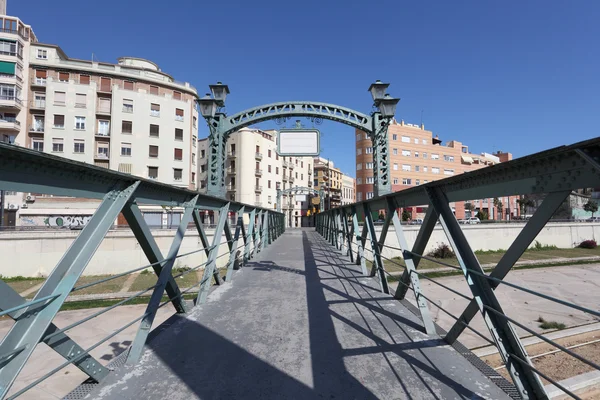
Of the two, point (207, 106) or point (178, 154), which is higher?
point (178, 154)

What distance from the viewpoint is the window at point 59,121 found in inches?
1130

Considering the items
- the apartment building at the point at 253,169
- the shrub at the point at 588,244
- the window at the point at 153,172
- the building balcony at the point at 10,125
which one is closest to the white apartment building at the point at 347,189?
→ the apartment building at the point at 253,169

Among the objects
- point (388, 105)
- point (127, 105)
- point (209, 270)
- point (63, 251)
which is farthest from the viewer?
point (127, 105)

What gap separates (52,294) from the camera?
1.50 meters

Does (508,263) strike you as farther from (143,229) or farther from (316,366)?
(143,229)

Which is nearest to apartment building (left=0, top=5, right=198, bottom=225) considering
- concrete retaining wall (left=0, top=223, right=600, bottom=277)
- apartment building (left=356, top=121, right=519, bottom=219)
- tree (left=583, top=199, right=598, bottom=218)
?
concrete retaining wall (left=0, top=223, right=600, bottom=277)

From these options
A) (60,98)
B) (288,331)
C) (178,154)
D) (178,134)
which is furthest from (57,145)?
(288,331)

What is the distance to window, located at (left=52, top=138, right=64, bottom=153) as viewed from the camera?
2858cm

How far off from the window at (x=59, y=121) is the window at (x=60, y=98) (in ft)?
4.00

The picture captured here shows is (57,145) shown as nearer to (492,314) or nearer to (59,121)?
(59,121)

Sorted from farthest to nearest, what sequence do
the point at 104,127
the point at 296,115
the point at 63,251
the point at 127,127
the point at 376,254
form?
the point at 127,127 → the point at 104,127 → the point at 63,251 → the point at 296,115 → the point at 376,254

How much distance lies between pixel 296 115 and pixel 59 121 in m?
32.5

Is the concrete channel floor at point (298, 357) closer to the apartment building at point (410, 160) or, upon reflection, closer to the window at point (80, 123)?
the window at point (80, 123)

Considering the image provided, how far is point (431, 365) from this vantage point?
7.15 feet
